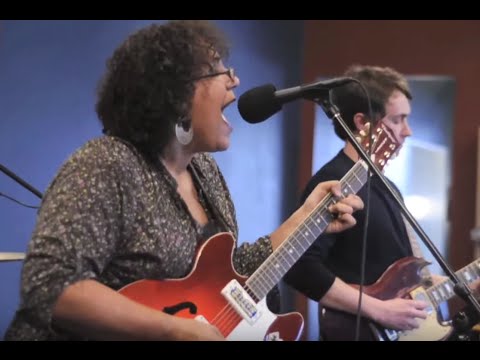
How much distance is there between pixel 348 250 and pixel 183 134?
0.80 metres

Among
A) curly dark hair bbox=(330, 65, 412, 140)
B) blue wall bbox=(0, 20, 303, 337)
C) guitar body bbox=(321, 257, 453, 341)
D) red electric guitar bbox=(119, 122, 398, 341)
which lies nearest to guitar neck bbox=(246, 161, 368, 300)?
red electric guitar bbox=(119, 122, 398, 341)

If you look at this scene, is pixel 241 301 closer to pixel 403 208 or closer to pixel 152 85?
pixel 403 208

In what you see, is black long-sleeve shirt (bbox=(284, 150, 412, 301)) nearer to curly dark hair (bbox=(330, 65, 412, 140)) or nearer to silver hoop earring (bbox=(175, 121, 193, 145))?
curly dark hair (bbox=(330, 65, 412, 140))

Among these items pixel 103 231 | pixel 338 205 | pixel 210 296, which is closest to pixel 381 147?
pixel 338 205

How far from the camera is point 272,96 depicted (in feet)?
4.71

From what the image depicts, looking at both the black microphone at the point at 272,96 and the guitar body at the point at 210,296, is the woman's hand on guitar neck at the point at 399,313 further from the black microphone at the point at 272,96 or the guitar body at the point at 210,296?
the black microphone at the point at 272,96

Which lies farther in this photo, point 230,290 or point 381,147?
point 381,147

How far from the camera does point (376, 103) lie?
228 centimetres

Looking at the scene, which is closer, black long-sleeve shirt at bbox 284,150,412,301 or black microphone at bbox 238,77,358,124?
black microphone at bbox 238,77,358,124

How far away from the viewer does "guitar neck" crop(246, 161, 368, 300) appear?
5.04 feet

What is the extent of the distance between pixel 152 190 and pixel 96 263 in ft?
0.74

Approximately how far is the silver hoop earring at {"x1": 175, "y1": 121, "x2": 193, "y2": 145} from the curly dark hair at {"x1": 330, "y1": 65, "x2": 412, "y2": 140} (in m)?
0.82
